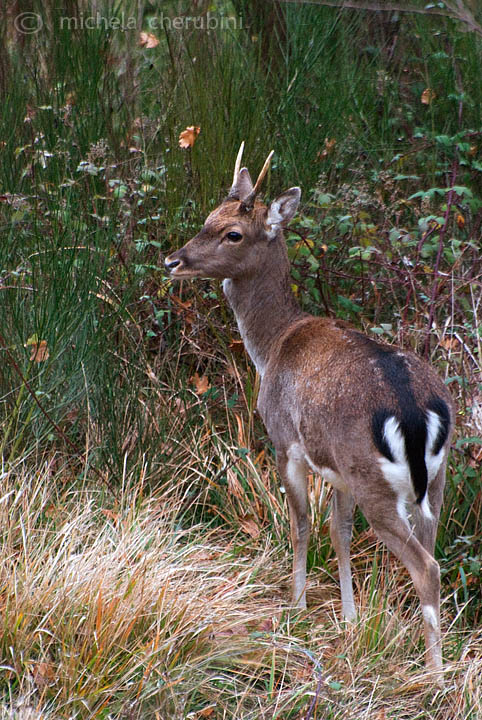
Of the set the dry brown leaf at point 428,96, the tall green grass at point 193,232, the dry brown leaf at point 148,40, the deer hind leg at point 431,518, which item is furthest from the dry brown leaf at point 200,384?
the dry brown leaf at point 428,96

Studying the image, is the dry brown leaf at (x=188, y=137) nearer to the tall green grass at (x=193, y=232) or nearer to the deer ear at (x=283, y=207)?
the tall green grass at (x=193, y=232)

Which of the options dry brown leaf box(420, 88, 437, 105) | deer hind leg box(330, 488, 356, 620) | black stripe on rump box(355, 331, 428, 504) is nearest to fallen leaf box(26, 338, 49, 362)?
deer hind leg box(330, 488, 356, 620)

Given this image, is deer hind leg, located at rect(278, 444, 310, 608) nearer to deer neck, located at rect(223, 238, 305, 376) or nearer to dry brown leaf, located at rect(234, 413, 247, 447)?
deer neck, located at rect(223, 238, 305, 376)

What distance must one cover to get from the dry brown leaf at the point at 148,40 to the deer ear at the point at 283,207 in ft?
7.69

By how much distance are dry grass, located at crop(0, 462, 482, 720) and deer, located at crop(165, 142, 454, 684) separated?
0.20 metres

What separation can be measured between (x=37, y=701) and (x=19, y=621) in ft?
0.99

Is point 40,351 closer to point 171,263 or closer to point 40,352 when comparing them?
point 40,352

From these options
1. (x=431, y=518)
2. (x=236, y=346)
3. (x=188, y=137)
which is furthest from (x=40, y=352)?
(x=431, y=518)

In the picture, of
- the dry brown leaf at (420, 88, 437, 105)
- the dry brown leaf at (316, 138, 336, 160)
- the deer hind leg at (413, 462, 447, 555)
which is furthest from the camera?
the dry brown leaf at (420, 88, 437, 105)

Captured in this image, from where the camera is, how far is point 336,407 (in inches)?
151

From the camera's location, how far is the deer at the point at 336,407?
365 centimetres

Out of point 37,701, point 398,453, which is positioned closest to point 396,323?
point 398,453

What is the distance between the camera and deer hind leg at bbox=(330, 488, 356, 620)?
171 inches

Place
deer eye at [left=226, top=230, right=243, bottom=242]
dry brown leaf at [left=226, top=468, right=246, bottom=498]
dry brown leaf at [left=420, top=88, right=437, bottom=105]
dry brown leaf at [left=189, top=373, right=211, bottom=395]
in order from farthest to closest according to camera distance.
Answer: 1. dry brown leaf at [left=420, top=88, right=437, bottom=105]
2. dry brown leaf at [left=189, top=373, right=211, bottom=395]
3. dry brown leaf at [left=226, top=468, right=246, bottom=498]
4. deer eye at [left=226, top=230, right=243, bottom=242]
